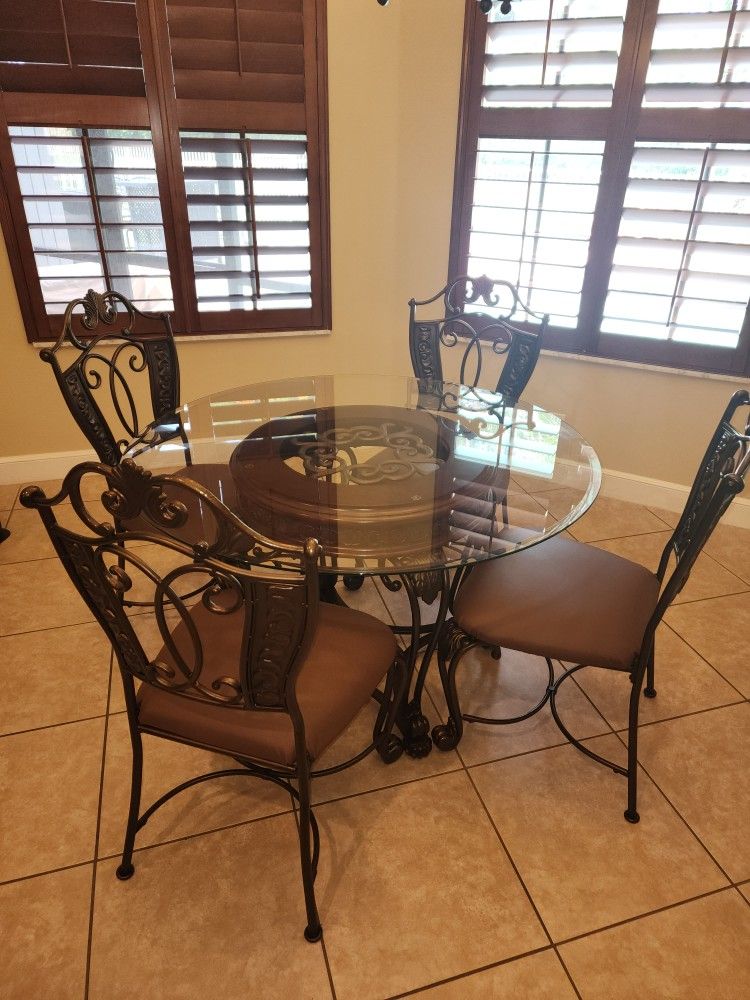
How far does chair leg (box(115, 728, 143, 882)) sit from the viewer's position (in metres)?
1.32

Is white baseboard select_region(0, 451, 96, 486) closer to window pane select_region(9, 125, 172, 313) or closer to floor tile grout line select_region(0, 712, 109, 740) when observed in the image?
window pane select_region(9, 125, 172, 313)

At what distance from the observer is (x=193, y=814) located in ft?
5.02

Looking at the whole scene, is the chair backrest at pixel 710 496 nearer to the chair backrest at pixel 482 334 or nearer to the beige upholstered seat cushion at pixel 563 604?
the beige upholstered seat cushion at pixel 563 604

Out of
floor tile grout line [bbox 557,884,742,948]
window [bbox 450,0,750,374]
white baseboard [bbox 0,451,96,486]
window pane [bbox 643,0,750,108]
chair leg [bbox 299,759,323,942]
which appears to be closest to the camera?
chair leg [bbox 299,759,323,942]

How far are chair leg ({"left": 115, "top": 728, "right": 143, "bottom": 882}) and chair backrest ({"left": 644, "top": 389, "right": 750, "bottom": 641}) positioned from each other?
3.70 feet

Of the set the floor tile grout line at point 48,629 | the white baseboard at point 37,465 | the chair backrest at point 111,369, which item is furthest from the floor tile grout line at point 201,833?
the white baseboard at point 37,465

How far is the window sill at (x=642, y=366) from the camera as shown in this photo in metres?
2.64

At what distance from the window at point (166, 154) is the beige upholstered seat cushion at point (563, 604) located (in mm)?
1986

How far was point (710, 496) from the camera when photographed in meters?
1.38

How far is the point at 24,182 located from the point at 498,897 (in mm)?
3009

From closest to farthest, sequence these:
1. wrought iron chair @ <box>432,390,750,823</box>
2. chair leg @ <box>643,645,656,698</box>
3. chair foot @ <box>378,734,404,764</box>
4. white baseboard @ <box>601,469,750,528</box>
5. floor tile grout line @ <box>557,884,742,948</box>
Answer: floor tile grout line @ <box>557,884,742,948</box>, wrought iron chair @ <box>432,390,750,823</box>, chair foot @ <box>378,734,404,764</box>, chair leg @ <box>643,645,656,698</box>, white baseboard @ <box>601,469,750,528</box>

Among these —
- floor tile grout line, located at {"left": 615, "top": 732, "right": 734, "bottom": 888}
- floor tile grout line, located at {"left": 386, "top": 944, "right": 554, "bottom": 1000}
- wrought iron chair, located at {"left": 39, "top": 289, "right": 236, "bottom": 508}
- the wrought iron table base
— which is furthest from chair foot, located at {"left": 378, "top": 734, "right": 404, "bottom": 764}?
wrought iron chair, located at {"left": 39, "top": 289, "right": 236, "bottom": 508}

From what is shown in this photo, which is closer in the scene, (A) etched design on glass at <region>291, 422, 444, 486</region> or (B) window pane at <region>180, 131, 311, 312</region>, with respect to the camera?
(A) etched design on glass at <region>291, 422, 444, 486</region>

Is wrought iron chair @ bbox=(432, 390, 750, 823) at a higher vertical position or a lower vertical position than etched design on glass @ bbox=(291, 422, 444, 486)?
lower
